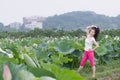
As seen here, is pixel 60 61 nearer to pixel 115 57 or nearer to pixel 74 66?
pixel 74 66

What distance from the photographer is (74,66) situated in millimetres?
9711

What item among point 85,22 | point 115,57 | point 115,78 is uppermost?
point 115,78

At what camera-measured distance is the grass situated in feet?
26.4

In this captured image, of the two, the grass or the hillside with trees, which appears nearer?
the grass

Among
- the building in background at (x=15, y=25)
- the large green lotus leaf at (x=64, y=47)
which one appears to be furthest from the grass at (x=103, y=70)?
the building in background at (x=15, y=25)

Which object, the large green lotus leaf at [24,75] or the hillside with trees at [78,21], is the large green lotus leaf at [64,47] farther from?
the hillside with trees at [78,21]

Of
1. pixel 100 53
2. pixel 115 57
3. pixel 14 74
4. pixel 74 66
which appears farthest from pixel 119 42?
pixel 14 74

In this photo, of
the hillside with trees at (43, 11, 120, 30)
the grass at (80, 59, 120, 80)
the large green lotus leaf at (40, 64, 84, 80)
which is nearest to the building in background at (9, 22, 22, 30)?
the hillside with trees at (43, 11, 120, 30)

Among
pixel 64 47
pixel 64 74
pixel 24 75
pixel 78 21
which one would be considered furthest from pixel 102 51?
pixel 78 21

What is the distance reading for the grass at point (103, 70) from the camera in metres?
8.06

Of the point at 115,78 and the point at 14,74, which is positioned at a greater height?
the point at 14,74

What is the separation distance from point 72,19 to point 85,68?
191ft

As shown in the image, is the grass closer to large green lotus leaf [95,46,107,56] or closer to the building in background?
large green lotus leaf [95,46,107,56]

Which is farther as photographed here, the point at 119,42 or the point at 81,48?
the point at 119,42
